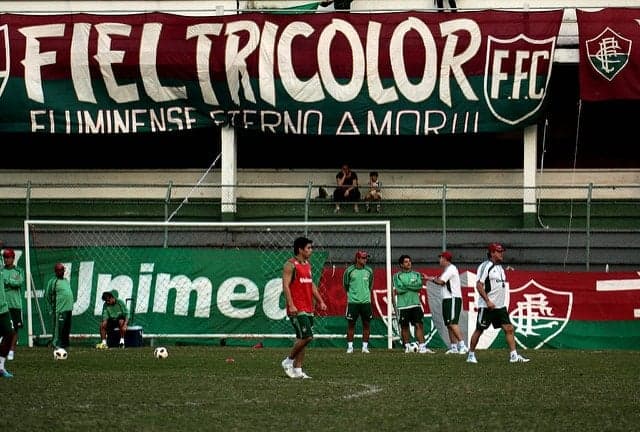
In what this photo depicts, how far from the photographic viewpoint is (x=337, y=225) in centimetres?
2700

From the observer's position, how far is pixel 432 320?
1037 inches

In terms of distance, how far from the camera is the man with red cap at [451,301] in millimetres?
23969

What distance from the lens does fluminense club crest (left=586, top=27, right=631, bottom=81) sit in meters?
28.7

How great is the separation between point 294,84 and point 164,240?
16.9ft

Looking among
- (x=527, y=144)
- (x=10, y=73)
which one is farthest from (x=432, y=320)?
(x=10, y=73)

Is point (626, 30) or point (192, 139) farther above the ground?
point (626, 30)

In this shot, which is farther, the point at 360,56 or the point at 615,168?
the point at 615,168

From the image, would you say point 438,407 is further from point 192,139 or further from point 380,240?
point 192,139

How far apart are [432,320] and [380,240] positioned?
2.38 m

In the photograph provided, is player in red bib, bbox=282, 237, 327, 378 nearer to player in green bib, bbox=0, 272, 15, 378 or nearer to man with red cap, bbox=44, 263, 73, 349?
player in green bib, bbox=0, 272, 15, 378

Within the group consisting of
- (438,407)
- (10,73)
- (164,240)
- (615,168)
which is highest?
(10,73)

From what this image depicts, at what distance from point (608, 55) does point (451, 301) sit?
8.17 m

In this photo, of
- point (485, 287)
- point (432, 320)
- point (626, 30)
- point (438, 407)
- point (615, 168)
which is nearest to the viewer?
point (438, 407)

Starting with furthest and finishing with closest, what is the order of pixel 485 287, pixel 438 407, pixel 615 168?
pixel 615 168, pixel 485 287, pixel 438 407
